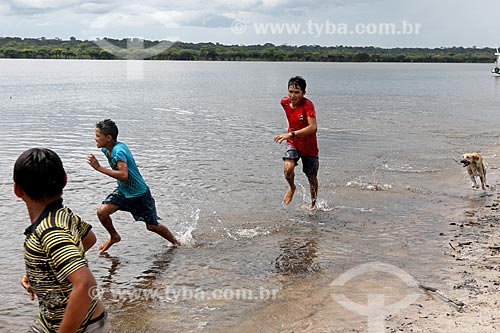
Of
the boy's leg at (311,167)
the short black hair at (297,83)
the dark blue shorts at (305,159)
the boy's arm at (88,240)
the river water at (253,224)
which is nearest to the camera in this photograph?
the boy's arm at (88,240)

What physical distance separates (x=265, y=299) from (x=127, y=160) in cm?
245

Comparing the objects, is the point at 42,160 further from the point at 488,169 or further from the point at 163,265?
the point at 488,169

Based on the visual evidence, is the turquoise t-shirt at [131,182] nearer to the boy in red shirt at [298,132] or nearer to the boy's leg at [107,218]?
the boy's leg at [107,218]

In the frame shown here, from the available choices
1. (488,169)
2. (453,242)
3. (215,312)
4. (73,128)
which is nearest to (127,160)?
(215,312)

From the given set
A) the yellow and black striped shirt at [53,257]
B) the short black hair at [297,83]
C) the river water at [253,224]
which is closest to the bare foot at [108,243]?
the river water at [253,224]

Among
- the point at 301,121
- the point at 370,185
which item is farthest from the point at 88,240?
the point at 370,185

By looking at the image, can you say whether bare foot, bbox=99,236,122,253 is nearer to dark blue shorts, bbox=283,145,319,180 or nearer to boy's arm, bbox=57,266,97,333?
dark blue shorts, bbox=283,145,319,180

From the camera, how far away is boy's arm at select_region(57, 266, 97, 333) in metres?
2.86

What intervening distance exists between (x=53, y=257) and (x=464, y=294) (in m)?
4.81

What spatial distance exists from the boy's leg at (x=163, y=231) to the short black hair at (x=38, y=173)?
4.95 metres

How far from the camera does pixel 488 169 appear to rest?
15.2 meters

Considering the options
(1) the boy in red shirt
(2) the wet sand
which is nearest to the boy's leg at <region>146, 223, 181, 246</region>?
(1) the boy in red shirt

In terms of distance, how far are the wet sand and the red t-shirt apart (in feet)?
8.67

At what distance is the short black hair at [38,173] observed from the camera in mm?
2896
